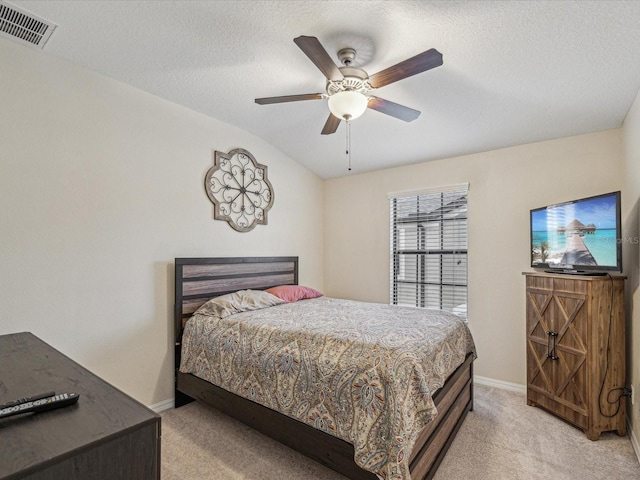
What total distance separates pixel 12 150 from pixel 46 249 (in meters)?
0.69

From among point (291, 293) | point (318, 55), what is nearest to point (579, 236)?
point (318, 55)

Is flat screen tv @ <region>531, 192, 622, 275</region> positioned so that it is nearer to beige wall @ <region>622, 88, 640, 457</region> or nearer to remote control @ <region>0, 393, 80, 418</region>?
beige wall @ <region>622, 88, 640, 457</region>

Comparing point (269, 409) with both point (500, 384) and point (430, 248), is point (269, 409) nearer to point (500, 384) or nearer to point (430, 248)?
point (500, 384)

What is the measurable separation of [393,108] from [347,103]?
0.39 m

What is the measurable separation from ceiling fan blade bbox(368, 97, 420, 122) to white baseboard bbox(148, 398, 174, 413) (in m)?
3.02

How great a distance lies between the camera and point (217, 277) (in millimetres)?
3240

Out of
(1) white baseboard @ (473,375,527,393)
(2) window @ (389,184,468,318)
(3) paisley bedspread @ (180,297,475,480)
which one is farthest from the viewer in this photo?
(2) window @ (389,184,468,318)

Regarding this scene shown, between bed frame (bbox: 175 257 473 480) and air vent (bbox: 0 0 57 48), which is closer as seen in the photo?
bed frame (bbox: 175 257 473 480)

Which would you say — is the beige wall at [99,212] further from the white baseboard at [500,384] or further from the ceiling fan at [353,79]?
the white baseboard at [500,384]

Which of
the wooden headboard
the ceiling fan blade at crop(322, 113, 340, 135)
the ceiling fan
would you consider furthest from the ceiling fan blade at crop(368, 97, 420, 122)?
the wooden headboard

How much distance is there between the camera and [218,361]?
2.51 m

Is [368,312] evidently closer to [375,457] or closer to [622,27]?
[375,457]

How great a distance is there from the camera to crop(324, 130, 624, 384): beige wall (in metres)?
2.94

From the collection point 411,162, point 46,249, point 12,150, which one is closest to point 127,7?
point 12,150
